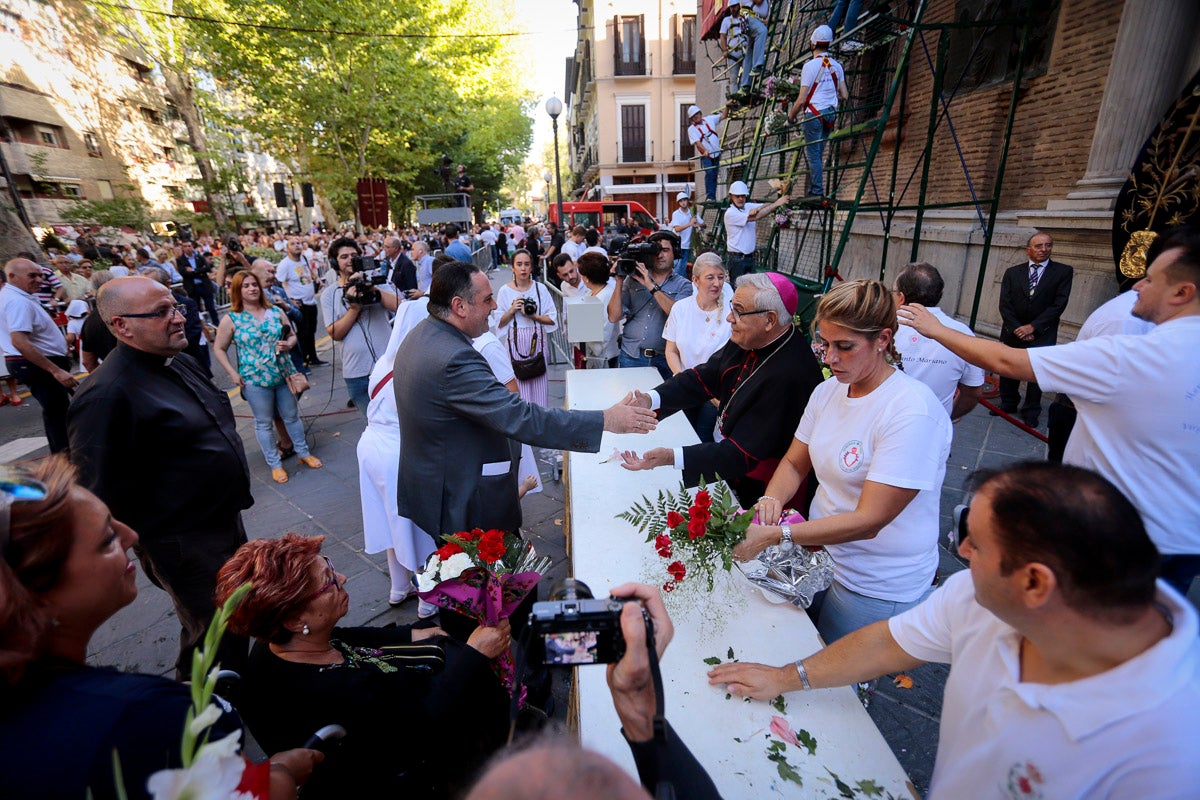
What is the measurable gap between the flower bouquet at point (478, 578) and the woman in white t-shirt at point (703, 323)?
2134 millimetres

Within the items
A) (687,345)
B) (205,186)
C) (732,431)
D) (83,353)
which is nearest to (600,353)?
(687,345)

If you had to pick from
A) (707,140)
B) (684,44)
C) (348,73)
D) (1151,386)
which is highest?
(684,44)

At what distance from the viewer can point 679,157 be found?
32.6 metres

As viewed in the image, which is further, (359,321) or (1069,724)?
(359,321)

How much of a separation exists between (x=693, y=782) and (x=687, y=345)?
3.32 metres

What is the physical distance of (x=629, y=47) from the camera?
100 ft

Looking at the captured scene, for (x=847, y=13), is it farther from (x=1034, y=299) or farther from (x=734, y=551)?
(x=734, y=551)

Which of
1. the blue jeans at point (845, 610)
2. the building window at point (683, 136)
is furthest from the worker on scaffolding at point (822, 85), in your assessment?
the building window at point (683, 136)

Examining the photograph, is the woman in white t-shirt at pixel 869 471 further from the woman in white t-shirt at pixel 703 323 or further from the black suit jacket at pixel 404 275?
the black suit jacket at pixel 404 275

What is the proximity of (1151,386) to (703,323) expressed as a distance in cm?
252

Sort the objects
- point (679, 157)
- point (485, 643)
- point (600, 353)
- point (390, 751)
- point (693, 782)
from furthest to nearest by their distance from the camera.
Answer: point (679, 157) → point (600, 353) → point (485, 643) → point (390, 751) → point (693, 782)

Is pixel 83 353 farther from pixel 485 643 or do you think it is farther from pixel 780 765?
pixel 780 765

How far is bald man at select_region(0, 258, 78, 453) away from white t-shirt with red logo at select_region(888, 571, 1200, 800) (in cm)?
675

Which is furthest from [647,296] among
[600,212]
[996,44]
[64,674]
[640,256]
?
[600,212]
